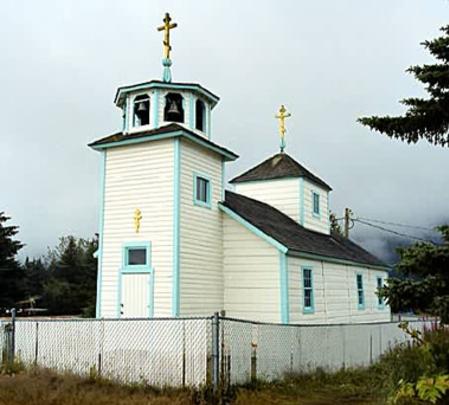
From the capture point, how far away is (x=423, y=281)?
8930 millimetres

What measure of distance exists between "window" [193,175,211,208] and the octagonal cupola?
1485mm

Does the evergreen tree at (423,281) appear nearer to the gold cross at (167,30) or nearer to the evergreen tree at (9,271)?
the gold cross at (167,30)

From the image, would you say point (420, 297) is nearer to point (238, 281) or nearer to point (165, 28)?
point (238, 281)

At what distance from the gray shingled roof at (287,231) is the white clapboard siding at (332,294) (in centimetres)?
40

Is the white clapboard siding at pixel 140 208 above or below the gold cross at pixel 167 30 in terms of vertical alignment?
below

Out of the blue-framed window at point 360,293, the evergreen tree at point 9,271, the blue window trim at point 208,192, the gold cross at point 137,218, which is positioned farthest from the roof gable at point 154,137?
the evergreen tree at point 9,271

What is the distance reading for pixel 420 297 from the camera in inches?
350


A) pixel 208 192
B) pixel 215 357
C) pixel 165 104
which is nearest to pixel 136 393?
pixel 215 357

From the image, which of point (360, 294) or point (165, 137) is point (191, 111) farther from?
point (360, 294)

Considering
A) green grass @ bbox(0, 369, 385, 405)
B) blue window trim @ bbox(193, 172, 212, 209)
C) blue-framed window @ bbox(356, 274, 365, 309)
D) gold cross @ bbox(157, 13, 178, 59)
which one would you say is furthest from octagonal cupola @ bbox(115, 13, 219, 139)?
blue-framed window @ bbox(356, 274, 365, 309)

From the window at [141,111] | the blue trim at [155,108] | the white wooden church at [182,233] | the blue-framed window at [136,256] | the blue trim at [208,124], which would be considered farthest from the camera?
the blue trim at [208,124]

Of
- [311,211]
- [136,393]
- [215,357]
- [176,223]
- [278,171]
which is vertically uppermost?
[278,171]

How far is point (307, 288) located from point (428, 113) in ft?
34.3

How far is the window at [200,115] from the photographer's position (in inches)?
694
